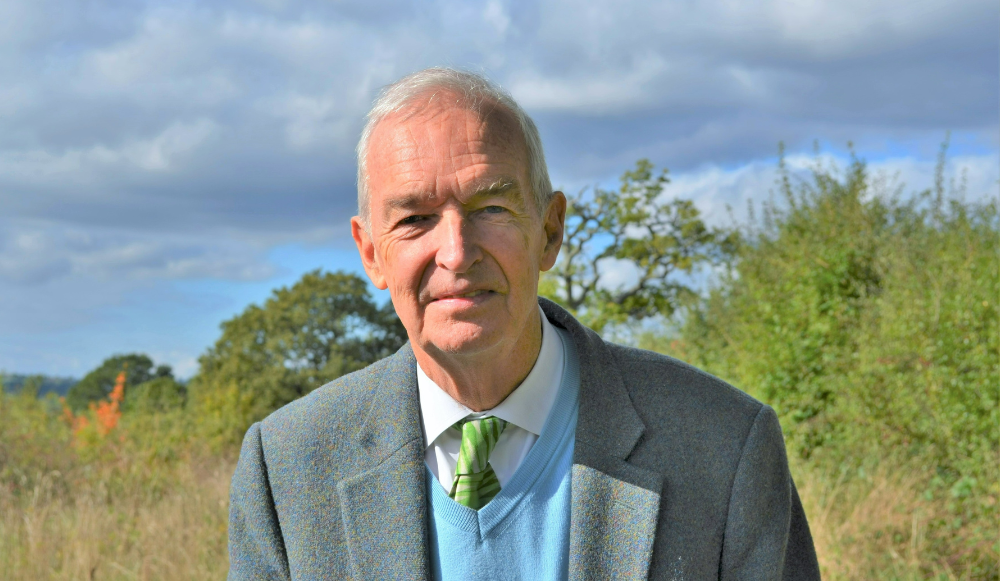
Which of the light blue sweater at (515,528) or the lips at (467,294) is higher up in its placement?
the lips at (467,294)

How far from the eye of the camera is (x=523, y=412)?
6.89ft

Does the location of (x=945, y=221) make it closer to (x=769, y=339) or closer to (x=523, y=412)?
(x=769, y=339)

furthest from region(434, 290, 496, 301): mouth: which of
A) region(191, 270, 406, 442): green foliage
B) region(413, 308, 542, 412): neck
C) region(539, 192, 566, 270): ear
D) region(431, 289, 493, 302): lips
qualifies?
region(191, 270, 406, 442): green foliage

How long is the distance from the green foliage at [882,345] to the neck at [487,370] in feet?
13.7

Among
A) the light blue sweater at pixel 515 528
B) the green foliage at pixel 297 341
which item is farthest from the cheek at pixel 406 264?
the green foliage at pixel 297 341

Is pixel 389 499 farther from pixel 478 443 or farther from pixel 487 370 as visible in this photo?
pixel 487 370

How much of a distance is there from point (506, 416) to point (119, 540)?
4785 millimetres

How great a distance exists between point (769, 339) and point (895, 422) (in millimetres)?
1485

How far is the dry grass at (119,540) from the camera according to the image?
207 inches

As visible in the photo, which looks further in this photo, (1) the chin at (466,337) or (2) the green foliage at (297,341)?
(2) the green foliage at (297,341)

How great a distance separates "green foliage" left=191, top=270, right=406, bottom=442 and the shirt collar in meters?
13.2

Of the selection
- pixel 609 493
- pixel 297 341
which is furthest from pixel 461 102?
pixel 297 341

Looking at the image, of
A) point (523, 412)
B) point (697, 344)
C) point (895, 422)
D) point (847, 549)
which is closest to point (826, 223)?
point (697, 344)

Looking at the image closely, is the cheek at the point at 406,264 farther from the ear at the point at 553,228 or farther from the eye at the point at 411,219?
the ear at the point at 553,228
